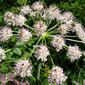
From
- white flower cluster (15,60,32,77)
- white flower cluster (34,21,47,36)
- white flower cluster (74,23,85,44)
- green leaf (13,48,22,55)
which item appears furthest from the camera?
green leaf (13,48,22,55)

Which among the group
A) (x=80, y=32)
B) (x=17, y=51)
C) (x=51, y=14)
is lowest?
(x=17, y=51)

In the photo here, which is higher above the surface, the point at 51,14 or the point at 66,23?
the point at 51,14

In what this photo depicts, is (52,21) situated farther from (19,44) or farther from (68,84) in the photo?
(68,84)

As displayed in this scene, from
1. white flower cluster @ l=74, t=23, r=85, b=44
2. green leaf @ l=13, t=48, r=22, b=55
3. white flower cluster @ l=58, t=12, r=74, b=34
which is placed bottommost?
green leaf @ l=13, t=48, r=22, b=55

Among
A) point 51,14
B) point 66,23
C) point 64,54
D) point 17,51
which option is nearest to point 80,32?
point 66,23

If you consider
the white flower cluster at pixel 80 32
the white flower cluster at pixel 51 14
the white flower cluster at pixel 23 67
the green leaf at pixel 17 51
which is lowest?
the white flower cluster at pixel 23 67

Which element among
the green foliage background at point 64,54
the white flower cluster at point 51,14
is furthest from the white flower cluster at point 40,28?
the green foliage background at point 64,54

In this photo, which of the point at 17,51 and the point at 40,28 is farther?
the point at 17,51

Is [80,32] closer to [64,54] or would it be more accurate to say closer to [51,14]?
[51,14]

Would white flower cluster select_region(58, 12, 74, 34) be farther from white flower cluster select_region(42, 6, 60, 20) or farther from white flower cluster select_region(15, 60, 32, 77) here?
white flower cluster select_region(15, 60, 32, 77)

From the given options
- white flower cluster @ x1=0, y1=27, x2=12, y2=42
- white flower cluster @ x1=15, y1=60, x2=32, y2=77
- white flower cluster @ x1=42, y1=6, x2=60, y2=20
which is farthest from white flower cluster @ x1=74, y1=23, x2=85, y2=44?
white flower cluster @ x1=0, y1=27, x2=12, y2=42

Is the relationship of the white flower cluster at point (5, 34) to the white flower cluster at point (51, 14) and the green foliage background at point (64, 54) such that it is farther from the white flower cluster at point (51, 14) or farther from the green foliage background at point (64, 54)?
the white flower cluster at point (51, 14)
